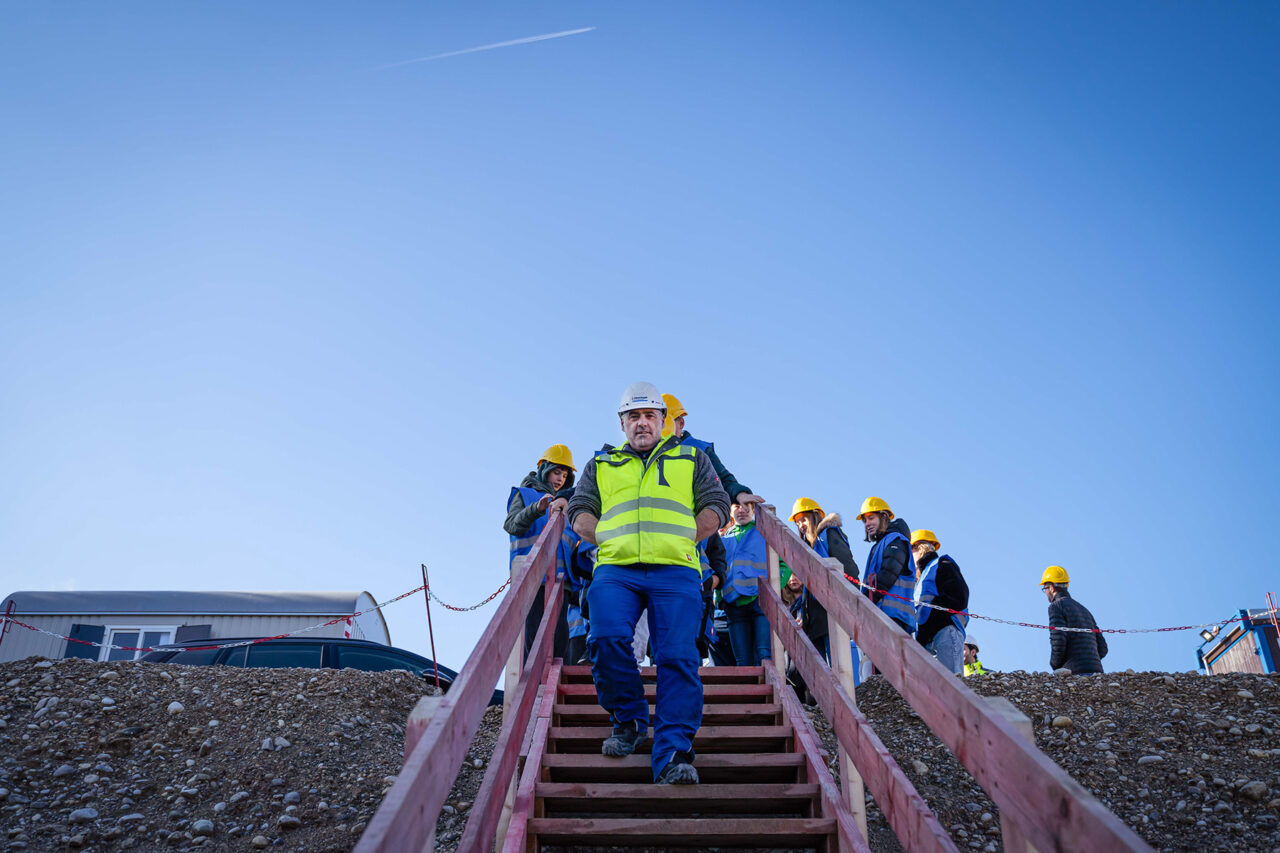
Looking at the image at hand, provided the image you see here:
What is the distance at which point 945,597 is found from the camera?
26.2 feet

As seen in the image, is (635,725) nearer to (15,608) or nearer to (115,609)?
(115,609)

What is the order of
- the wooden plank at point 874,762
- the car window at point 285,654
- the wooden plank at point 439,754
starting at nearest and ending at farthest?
the wooden plank at point 439,754, the wooden plank at point 874,762, the car window at point 285,654

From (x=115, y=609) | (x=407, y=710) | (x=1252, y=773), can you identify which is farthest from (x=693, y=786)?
(x=115, y=609)

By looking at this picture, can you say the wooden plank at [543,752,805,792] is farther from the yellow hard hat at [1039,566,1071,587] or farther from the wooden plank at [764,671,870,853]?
the yellow hard hat at [1039,566,1071,587]

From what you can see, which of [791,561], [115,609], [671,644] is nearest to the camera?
[671,644]

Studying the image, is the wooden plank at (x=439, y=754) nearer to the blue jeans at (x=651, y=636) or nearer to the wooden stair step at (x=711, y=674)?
the blue jeans at (x=651, y=636)

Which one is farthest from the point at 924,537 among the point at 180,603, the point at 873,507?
the point at 180,603

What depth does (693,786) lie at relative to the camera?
4078mm

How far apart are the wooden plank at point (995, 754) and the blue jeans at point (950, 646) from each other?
4006 millimetres

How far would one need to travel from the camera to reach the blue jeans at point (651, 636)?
4281 millimetres

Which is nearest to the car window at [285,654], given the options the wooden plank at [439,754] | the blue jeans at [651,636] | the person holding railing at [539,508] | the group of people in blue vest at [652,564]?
the person holding railing at [539,508]

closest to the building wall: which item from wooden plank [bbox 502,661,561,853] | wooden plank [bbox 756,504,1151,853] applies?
wooden plank [bbox 502,661,561,853]

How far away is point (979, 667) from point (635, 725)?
7.77 meters

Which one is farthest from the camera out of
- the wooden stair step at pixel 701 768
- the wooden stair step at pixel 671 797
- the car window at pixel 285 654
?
the car window at pixel 285 654
